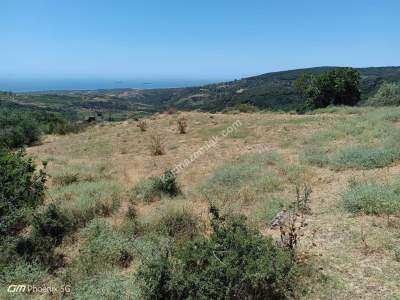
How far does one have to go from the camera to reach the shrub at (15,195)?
277 inches

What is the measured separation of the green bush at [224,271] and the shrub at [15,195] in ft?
11.9

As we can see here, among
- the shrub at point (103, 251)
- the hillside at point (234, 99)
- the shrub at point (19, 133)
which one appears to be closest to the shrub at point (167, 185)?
the shrub at point (103, 251)

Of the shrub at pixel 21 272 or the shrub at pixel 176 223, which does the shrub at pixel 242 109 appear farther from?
the shrub at pixel 21 272

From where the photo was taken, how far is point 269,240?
4.69 m

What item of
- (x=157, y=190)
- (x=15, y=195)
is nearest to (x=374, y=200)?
(x=157, y=190)

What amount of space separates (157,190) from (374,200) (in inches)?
195

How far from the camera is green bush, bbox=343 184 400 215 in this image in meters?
6.03

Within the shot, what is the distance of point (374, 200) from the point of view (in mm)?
6266

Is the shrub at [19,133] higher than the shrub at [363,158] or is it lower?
lower

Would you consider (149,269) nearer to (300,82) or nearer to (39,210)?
(39,210)

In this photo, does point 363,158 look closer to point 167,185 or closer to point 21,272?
point 167,185

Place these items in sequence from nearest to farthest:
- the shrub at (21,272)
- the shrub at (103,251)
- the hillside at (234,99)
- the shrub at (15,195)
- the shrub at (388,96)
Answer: the shrub at (21,272)
the shrub at (103,251)
the shrub at (15,195)
the shrub at (388,96)
the hillside at (234,99)

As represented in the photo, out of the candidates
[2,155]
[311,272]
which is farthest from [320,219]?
[2,155]

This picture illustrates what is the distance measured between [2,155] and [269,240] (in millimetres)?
6835
